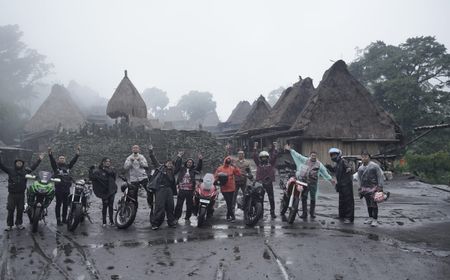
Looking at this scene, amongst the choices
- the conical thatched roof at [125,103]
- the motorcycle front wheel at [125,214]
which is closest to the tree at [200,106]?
A: the conical thatched roof at [125,103]

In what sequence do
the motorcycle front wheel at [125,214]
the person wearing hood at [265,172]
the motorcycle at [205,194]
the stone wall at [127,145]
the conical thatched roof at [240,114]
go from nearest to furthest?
the motorcycle front wheel at [125,214] → the motorcycle at [205,194] → the person wearing hood at [265,172] → the stone wall at [127,145] → the conical thatched roof at [240,114]

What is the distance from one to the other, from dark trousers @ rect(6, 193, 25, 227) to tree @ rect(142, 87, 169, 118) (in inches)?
2961

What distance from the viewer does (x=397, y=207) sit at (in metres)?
10.4

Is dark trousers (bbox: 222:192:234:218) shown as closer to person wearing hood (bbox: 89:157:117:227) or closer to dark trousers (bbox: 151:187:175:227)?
dark trousers (bbox: 151:187:175:227)

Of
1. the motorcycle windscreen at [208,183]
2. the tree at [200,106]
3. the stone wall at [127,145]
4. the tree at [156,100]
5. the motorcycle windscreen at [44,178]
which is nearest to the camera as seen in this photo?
the motorcycle windscreen at [44,178]

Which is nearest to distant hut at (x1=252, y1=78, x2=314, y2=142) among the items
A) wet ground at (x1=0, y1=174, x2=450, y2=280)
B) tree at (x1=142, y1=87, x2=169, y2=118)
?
wet ground at (x1=0, y1=174, x2=450, y2=280)

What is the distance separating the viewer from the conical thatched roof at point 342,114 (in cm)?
2112

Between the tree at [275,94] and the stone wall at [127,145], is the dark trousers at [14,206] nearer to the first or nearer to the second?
the stone wall at [127,145]

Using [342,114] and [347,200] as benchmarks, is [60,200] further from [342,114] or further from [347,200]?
[342,114]

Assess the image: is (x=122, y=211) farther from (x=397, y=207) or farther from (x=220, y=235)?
(x=397, y=207)

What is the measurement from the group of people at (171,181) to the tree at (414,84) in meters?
23.5

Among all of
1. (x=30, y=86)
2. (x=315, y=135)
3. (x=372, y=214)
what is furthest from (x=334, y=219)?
(x=30, y=86)

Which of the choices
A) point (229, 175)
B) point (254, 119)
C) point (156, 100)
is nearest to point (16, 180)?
point (229, 175)

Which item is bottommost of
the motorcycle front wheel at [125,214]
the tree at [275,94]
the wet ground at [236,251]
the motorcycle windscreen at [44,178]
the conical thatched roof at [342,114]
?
the wet ground at [236,251]
